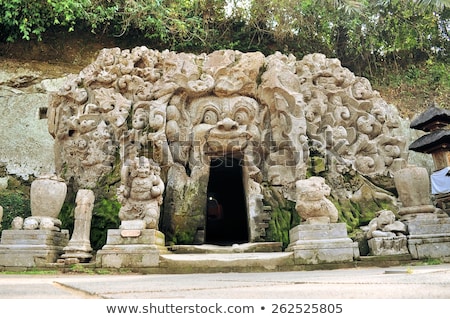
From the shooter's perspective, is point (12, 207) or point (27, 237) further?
point (12, 207)

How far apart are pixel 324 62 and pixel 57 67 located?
31.7 feet

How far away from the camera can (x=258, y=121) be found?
8.85 metres

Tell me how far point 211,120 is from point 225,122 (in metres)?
0.46

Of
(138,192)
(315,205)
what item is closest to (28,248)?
(138,192)

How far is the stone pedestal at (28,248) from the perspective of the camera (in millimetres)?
6070

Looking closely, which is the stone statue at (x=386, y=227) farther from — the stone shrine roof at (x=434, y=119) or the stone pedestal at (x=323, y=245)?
the stone shrine roof at (x=434, y=119)

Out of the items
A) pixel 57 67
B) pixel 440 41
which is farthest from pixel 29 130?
pixel 440 41

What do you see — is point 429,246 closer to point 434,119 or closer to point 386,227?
point 386,227

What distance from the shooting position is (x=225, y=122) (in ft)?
27.3

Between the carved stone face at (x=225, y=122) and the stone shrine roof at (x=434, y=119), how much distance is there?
3299mm

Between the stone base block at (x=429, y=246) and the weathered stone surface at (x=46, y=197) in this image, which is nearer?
the stone base block at (x=429, y=246)

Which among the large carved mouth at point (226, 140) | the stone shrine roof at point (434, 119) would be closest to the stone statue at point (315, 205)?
the large carved mouth at point (226, 140)

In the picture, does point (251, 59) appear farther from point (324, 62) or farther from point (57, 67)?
point (57, 67)

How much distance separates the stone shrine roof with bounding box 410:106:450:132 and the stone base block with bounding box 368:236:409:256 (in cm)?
324
